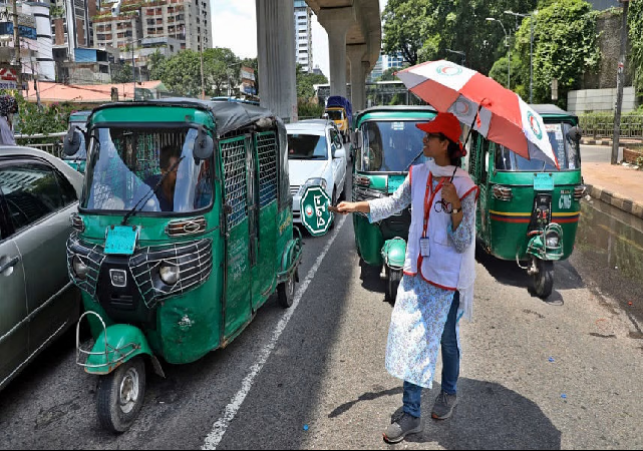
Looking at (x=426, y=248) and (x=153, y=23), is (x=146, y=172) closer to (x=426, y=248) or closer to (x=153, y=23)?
(x=426, y=248)

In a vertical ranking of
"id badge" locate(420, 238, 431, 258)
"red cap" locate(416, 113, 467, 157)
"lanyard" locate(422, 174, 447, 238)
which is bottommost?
"id badge" locate(420, 238, 431, 258)

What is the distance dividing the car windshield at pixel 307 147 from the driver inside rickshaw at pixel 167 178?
7747mm

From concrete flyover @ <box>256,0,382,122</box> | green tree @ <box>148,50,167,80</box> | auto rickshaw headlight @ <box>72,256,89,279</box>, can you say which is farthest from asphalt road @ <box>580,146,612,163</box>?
green tree @ <box>148,50,167,80</box>

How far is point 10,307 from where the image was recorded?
13.6 feet

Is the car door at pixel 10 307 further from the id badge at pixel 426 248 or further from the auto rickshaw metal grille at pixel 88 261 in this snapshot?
the id badge at pixel 426 248

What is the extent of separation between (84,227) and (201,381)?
1.53 metres

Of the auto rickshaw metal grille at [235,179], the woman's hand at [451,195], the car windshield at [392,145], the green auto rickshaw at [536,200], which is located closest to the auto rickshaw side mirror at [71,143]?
the auto rickshaw metal grille at [235,179]

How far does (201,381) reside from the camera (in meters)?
4.64

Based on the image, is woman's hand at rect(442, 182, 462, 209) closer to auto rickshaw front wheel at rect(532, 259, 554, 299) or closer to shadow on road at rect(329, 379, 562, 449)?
shadow on road at rect(329, 379, 562, 449)

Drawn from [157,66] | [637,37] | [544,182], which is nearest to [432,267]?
[544,182]

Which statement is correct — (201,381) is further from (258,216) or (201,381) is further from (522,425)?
(522,425)

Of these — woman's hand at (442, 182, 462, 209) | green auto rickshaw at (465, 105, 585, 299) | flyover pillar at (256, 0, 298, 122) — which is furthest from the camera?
flyover pillar at (256, 0, 298, 122)

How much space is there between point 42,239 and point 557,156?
599 centimetres

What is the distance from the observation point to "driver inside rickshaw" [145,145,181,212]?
4141mm
